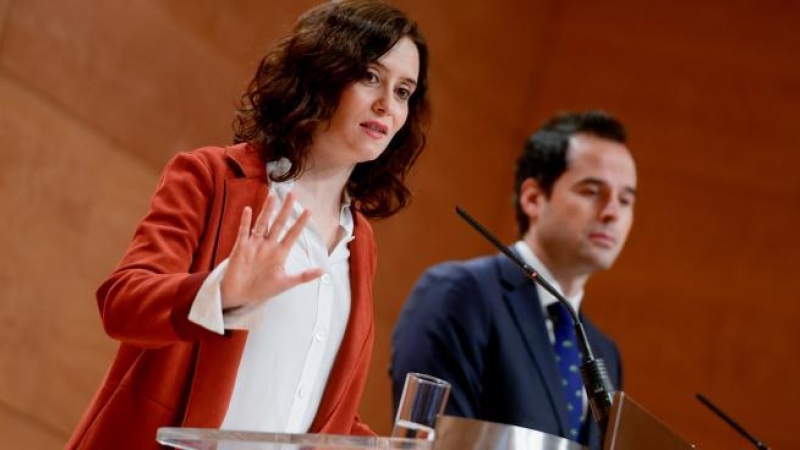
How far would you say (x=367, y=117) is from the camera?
2.07 m

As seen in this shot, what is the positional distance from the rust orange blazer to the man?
34.2 inches

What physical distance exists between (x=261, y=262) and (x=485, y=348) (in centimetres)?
143

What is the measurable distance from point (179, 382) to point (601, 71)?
→ 3676 millimetres

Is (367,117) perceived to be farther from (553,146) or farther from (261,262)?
(553,146)

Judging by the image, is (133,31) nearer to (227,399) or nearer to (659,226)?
(227,399)

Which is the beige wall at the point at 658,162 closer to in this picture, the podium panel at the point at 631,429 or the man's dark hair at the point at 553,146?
the man's dark hair at the point at 553,146

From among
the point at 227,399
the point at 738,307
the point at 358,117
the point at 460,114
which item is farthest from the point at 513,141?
the point at 227,399

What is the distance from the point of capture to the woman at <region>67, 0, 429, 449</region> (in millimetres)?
1657

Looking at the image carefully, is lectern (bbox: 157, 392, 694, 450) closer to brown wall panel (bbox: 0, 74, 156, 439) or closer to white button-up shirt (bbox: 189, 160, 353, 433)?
white button-up shirt (bbox: 189, 160, 353, 433)

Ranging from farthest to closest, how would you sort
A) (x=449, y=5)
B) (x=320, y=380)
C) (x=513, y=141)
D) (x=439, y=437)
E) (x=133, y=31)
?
(x=513, y=141) < (x=449, y=5) < (x=133, y=31) < (x=320, y=380) < (x=439, y=437)

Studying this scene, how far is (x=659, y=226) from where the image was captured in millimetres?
4984

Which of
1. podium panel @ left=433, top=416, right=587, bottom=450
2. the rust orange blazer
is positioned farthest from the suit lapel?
podium panel @ left=433, top=416, right=587, bottom=450

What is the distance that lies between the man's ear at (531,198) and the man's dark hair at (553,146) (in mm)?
14

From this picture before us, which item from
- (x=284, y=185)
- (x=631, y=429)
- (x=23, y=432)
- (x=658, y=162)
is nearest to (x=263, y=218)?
(x=284, y=185)
